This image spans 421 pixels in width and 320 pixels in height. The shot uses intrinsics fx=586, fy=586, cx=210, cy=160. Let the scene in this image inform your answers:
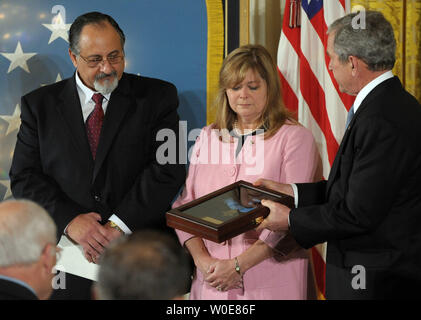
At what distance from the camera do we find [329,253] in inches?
113

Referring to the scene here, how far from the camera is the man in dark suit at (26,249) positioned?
6.66 feet

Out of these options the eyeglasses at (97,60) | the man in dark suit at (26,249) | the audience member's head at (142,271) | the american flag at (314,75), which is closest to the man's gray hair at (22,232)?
the man in dark suit at (26,249)

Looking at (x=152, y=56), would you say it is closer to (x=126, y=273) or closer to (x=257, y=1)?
(x=257, y=1)

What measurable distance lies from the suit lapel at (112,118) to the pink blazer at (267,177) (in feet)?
2.09

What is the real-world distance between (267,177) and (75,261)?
1.28 metres

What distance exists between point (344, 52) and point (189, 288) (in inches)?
69.6

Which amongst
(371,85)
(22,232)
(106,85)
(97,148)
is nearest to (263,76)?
(371,85)

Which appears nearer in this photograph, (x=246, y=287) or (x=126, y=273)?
(x=126, y=273)

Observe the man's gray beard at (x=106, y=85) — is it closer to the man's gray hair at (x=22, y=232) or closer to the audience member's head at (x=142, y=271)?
the man's gray hair at (x=22, y=232)

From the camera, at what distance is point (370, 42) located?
2.67 metres

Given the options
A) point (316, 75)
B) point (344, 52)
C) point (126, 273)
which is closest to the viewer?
point (126, 273)

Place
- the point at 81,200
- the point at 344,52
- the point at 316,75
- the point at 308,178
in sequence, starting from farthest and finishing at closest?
1. the point at 316,75
2. the point at 81,200
3. the point at 308,178
4. the point at 344,52

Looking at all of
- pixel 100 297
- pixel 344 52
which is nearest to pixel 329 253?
pixel 344 52

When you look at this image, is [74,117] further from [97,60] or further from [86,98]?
[97,60]
